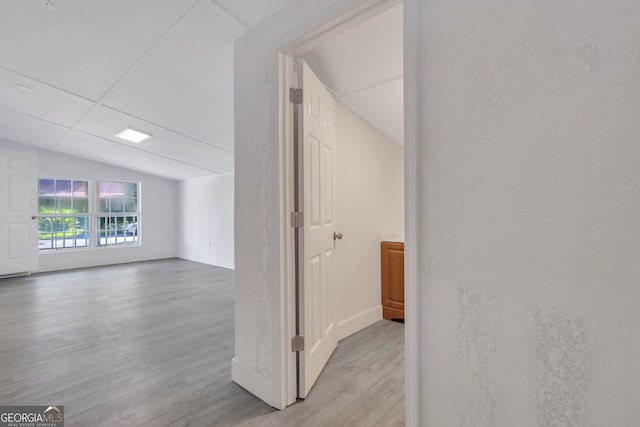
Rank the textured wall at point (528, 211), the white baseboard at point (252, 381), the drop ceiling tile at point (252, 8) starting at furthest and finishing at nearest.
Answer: the white baseboard at point (252, 381) → the drop ceiling tile at point (252, 8) → the textured wall at point (528, 211)

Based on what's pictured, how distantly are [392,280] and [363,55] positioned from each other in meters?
2.12

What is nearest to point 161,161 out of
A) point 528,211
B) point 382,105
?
point 382,105

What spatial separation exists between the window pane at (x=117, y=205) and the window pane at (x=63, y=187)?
80 cm

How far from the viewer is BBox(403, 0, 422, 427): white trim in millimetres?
1211

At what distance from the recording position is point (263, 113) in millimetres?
1921

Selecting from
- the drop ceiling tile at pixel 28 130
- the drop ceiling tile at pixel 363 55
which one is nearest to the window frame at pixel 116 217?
the drop ceiling tile at pixel 28 130

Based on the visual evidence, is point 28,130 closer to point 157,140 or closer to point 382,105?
point 157,140

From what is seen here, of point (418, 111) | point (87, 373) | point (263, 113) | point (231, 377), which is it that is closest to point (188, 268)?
point (87, 373)

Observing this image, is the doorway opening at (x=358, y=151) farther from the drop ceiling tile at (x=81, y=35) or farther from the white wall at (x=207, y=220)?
the white wall at (x=207, y=220)

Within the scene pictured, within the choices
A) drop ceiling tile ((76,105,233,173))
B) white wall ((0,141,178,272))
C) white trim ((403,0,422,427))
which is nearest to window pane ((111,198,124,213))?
white wall ((0,141,178,272))

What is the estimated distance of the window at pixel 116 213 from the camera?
22.5 feet

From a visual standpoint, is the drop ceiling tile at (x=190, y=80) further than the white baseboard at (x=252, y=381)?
Yes

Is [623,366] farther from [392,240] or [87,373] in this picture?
[87,373]

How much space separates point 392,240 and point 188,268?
4.59m
